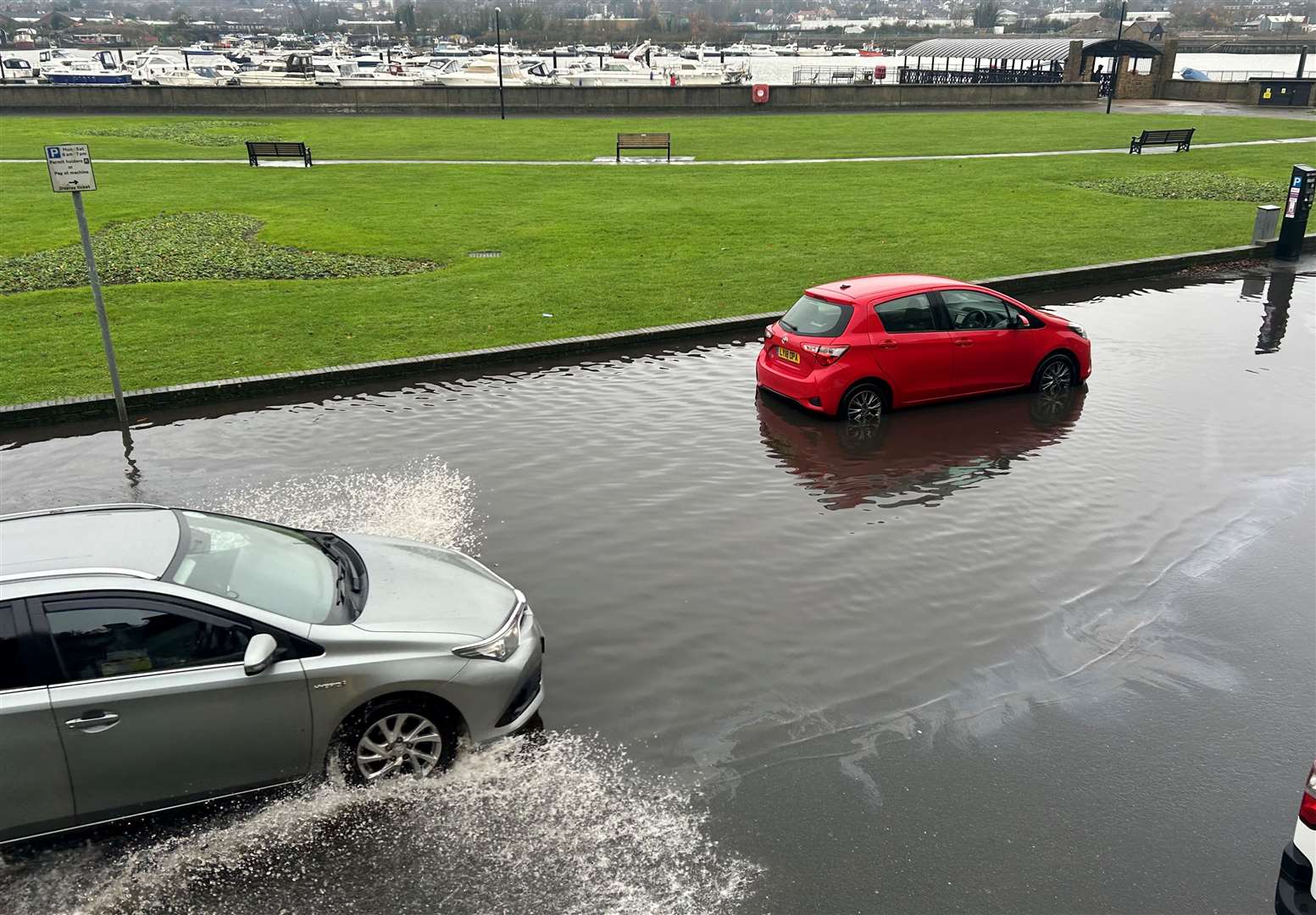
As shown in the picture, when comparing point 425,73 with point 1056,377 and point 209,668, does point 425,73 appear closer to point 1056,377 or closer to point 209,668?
point 1056,377

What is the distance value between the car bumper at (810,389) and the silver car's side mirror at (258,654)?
7.42 metres

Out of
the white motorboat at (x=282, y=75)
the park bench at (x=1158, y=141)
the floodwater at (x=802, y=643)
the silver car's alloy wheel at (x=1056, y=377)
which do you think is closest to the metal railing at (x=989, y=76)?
the park bench at (x=1158, y=141)

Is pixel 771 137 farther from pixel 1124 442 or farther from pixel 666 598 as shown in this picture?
pixel 666 598

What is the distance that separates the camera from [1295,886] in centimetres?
419

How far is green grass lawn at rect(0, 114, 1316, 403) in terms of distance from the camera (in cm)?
1413

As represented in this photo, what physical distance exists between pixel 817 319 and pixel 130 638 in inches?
326

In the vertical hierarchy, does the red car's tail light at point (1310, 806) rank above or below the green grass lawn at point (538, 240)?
above

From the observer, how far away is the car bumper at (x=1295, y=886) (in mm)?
4113

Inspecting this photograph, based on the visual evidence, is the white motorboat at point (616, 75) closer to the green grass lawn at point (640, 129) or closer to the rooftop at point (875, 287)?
the green grass lawn at point (640, 129)

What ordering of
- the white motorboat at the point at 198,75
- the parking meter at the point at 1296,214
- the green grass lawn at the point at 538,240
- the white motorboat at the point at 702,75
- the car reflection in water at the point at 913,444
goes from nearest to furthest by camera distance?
the car reflection in water at the point at 913,444 < the green grass lawn at the point at 538,240 < the parking meter at the point at 1296,214 < the white motorboat at the point at 198,75 < the white motorboat at the point at 702,75

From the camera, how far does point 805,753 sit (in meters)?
6.14

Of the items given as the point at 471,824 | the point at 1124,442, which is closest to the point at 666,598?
the point at 471,824

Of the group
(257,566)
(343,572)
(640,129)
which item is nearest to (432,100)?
(640,129)

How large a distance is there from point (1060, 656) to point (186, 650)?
5736mm
